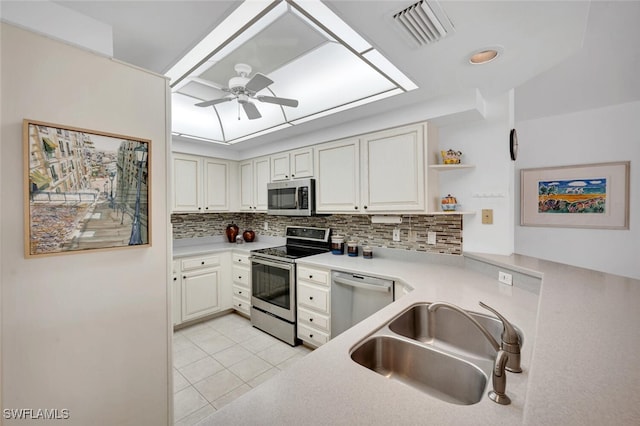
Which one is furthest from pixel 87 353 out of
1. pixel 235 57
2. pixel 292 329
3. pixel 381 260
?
pixel 381 260

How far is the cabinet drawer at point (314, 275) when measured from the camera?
102 inches

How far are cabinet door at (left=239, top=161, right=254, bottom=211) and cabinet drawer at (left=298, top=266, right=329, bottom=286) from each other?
1603 millimetres

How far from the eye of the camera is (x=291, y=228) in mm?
3744

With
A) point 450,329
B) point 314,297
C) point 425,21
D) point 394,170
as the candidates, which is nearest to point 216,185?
point 314,297

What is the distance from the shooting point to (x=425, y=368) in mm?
1088

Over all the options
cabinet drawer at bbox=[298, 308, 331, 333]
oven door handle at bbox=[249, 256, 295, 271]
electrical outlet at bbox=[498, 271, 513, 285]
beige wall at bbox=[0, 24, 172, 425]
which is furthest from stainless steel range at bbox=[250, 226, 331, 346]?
electrical outlet at bbox=[498, 271, 513, 285]

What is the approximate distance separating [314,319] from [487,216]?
6.22 feet

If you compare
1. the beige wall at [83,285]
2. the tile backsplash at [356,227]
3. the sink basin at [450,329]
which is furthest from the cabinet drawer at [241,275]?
the sink basin at [450,329]

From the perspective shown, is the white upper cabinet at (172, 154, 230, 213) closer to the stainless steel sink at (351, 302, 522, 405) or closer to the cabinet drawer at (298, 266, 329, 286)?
the cabinet drawer at (298, 266, 329, 286)

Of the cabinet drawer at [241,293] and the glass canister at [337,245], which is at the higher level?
the glass canister at [337,245]

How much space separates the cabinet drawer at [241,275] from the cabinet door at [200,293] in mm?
217

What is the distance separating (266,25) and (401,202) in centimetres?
173

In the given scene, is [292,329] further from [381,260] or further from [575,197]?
[575,197]

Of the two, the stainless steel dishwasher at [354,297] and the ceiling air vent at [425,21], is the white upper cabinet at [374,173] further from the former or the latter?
the ceiling air vent at [425,21]
